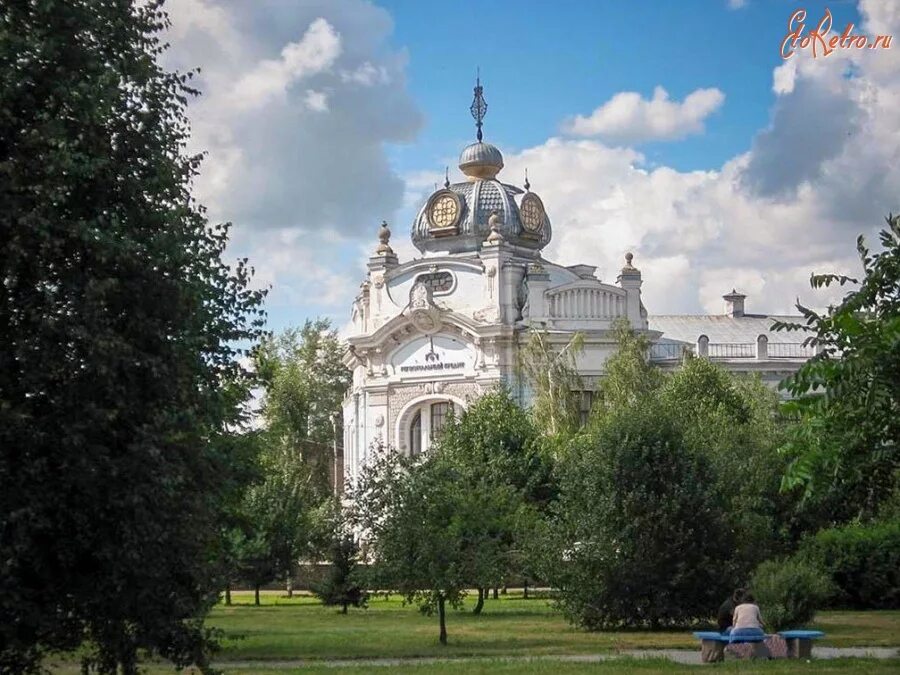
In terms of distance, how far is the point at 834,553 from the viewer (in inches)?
1508

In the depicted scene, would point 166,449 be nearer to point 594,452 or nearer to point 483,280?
point 594,452

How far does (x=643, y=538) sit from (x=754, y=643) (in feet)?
29.9

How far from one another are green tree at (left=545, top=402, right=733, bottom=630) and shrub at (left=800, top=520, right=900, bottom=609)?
6.72m

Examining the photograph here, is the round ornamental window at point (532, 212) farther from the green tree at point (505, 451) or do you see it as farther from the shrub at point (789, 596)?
the shrub at point (789, 596)

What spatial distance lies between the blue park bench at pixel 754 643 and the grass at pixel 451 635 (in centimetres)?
364

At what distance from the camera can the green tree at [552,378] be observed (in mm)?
61500

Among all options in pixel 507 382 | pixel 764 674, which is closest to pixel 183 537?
pixel 764 674

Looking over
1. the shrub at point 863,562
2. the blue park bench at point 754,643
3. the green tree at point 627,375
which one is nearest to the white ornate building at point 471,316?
the green tree at point 627,375

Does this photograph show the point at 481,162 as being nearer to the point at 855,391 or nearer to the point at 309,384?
the point at 309,384

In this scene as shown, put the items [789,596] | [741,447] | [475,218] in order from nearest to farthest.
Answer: [789,596]
[741,447]
[475,218]

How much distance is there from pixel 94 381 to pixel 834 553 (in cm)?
2725

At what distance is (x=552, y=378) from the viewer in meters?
63.6

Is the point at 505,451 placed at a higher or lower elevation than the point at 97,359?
higher

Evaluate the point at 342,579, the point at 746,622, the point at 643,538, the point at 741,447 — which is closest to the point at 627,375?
the point at 741,447
